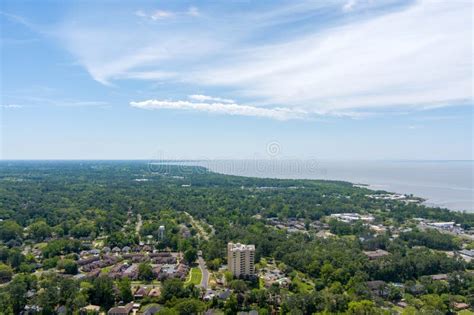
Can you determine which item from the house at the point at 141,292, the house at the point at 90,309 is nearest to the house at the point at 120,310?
the house at the point at 90,309

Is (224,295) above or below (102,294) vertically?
below

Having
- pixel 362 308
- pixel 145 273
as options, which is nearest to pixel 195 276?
pixel 145 273

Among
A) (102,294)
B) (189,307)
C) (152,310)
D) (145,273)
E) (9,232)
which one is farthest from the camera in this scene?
(9,232)

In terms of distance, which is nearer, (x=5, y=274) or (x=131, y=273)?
(x=5, y=274)

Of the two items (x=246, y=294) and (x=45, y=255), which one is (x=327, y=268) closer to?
(x=246, y=294)

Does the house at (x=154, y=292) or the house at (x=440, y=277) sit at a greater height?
the house at (x=440, y=277)

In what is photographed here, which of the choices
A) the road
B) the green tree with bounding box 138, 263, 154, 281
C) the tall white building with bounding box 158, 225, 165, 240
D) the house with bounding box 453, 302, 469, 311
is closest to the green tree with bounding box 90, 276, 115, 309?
the green tree with bounding box 138, 263, 154, 281

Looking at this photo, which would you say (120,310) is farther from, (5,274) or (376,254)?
(376,254)

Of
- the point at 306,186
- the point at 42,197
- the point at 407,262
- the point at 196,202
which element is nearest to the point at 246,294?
the point at 407,262

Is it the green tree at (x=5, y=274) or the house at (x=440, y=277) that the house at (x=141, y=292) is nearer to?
the green tree at (x=5, y=274)
